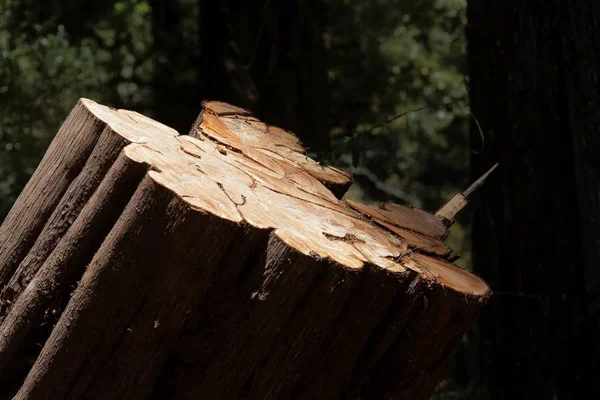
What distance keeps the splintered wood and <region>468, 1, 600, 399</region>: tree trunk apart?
48.2 inches

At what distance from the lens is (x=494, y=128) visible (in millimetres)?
3477

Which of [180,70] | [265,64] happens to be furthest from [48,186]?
[180,70]

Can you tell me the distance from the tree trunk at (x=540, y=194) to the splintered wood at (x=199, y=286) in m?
1.22

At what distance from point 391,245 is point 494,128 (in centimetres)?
150

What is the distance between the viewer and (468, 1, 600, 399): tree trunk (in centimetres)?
322

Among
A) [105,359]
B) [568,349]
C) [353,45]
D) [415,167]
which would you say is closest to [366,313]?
[105,359]

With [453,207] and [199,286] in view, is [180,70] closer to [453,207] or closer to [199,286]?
[453,207]

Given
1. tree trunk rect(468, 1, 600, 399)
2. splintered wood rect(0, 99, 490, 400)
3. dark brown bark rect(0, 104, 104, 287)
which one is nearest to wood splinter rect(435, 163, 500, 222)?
splintered wood rect(0, 99, 490, 400)

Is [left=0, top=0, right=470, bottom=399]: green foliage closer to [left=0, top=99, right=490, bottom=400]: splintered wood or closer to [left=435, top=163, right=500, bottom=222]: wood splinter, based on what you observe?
[left=435, top=163, right=500, bottom=222]: wood splinter

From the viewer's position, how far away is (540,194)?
3342 mm

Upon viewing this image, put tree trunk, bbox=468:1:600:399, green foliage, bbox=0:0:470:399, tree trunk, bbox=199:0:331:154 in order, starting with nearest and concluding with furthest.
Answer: tree trunk, bbox=468:1:600:399 → tree trunk, bbox=199:0:331:154 → green foliage, bbox=0:0:470:399

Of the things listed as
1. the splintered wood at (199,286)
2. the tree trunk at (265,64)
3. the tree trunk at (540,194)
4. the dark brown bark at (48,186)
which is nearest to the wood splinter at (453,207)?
the splintered wood at (199,286)

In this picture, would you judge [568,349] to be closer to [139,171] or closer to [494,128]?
[494,128]

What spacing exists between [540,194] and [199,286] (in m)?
1.89
